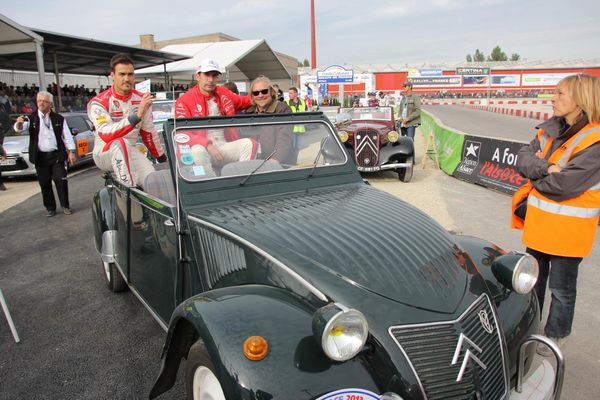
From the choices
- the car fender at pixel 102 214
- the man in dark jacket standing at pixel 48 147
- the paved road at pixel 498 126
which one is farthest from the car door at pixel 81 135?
the paved road at pixel 498 126

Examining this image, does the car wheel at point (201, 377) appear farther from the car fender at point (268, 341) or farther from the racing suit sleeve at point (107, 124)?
the racing suit sleeve at point (107, 124)

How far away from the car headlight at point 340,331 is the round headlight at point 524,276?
45.2 inches

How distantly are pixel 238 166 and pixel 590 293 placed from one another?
11.3ft

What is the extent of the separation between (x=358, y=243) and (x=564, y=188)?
4.72 feet

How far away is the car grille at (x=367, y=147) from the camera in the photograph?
946cm

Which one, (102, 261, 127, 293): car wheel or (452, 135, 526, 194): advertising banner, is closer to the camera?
(102, 261, 127, 293): car wheel

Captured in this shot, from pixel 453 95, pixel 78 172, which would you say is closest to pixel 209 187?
pixel 78 172

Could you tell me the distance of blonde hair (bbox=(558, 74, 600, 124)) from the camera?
103 inches

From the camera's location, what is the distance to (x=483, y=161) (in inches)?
342

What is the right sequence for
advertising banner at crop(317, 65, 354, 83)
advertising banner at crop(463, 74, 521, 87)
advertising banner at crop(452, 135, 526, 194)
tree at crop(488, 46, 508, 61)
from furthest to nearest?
tree at crop(488, 46, 508, 61) → advertising banner at crop(463, 74, 521, 87) → advertising banner at crop(317, 65, 354, 83) → advertising banner at crop(452, 135, 526, 194)

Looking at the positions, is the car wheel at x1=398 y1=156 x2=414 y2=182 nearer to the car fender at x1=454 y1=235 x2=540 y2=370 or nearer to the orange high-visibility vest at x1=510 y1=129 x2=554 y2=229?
the orange high-visibility vest at x1=510 y1=129 x2=554 y2=229

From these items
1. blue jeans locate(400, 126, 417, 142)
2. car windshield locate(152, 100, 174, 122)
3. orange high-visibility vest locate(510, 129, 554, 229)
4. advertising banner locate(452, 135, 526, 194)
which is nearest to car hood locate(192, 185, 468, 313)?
orange high-visibility vest locate(510, 129, 554, 229)

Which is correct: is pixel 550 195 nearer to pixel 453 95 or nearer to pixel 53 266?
pixel 53 266

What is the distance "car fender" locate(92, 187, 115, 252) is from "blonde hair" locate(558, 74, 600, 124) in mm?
3634
